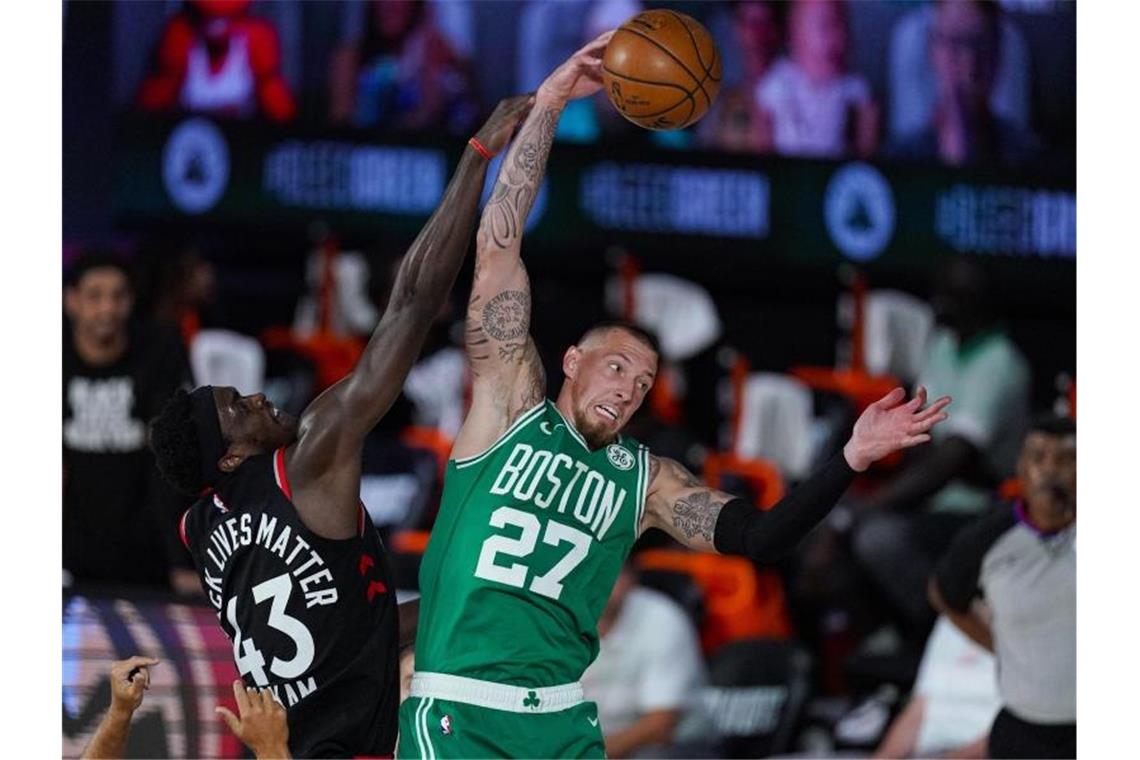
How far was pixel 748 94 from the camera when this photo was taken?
1283cm

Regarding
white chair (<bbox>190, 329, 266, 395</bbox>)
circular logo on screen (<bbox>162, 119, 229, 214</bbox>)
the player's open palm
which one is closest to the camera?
the player's open palm

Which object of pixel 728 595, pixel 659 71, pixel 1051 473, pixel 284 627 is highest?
pixel 659 71

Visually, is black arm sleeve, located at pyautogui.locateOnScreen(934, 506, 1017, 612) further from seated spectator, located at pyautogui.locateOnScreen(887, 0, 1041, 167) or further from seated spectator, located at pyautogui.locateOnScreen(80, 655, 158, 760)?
seated spectator, located at pyautogui.locateOnScreen(887, 0, 1041, 167)

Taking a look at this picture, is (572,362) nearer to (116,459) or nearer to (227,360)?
(116,459)

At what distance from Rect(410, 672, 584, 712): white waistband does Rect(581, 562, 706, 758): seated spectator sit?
3.05 m

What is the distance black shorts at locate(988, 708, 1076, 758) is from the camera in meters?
8.70

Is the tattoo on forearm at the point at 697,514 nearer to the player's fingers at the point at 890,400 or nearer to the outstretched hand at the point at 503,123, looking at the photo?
the player's fingers at the point at 890,400

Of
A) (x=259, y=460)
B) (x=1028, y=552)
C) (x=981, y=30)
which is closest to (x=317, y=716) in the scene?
(x=259, y=460)

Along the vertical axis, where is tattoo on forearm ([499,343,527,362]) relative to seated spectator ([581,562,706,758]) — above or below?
A: above

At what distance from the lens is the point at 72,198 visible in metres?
11.1

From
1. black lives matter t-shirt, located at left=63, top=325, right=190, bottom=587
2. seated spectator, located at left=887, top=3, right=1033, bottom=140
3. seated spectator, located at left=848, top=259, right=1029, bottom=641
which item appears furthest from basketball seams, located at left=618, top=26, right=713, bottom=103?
seated spectator, located at left=887, top=3, right=1033, bottom=140

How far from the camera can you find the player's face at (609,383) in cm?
641

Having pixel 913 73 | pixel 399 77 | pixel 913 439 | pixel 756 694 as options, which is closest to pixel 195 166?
pixel 399 77

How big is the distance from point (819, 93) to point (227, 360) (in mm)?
3988
